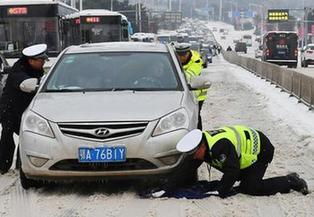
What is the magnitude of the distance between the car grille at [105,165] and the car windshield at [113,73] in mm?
1217

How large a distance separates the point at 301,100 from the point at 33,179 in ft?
36.1

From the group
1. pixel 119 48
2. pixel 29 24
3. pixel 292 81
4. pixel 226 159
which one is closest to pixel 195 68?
pixel 119 48

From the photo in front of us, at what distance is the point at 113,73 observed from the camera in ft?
25.2

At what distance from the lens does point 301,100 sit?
16.6 m

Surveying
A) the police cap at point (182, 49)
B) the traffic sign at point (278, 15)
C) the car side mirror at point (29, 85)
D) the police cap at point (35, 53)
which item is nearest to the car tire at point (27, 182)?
the car side mirror at point (29, 85)

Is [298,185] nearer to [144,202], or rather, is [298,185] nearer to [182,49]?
[144,202]

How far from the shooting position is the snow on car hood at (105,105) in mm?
6430

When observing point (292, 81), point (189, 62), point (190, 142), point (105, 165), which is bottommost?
point (292, 81)

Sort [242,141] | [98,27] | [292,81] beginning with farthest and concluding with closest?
1. [98,27]
2. [292,81]
3. [242,141]

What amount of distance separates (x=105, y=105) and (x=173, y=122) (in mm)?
725

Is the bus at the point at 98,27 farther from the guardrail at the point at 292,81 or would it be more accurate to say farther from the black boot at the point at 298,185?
the black boot at the point at 298,185

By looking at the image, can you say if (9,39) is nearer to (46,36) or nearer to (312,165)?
(46,36)

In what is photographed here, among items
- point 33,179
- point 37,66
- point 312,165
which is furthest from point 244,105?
point 33,179

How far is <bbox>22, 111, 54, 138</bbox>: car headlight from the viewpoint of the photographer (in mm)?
6438
